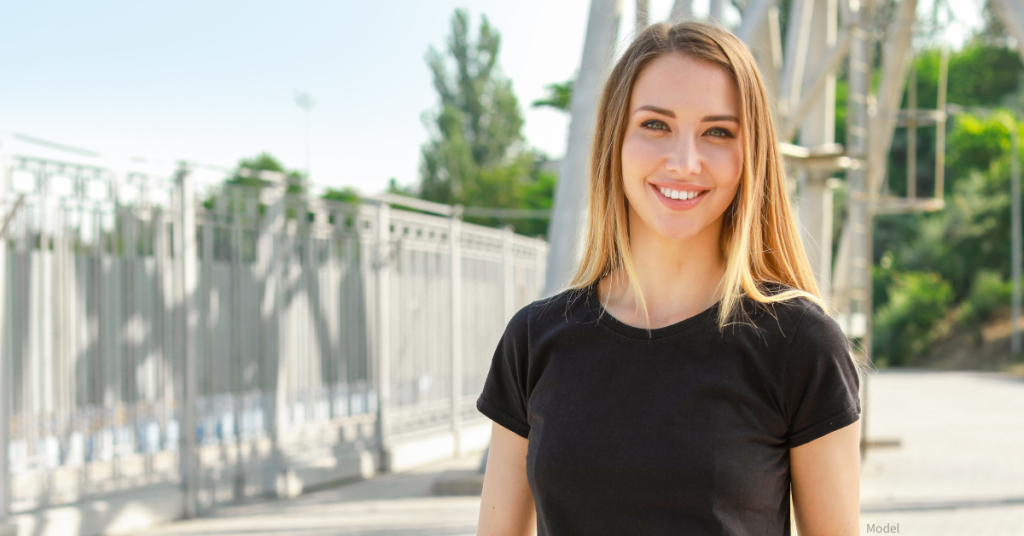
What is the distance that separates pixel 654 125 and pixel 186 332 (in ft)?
19.4

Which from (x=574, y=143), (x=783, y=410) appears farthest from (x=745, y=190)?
(x=574, y=143)

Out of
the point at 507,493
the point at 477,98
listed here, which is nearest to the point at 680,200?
the point at 507,493

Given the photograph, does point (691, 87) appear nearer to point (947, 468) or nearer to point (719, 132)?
point (719, 132)

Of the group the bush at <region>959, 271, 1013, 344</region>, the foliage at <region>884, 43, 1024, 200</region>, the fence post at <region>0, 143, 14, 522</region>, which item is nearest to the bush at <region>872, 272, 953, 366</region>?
the bush at <region>959, 271, 1013, 344</region>

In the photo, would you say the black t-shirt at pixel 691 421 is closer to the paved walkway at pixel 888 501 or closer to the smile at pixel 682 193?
the smile at pixel 682 193

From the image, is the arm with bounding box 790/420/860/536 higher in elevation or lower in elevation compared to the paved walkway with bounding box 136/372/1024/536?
higher

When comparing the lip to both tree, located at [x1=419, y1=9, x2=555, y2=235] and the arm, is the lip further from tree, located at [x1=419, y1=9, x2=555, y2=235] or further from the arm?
tree, located at [x1=419, y1=9, x2=555, y2=235]

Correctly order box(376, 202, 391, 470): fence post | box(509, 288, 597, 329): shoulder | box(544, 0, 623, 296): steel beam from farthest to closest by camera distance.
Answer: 1. box(376, 202, 391, 470): fence post
2. box(544, 0, 623, 296): steel beam
3. box(509, 288, 597, 329): shoulder

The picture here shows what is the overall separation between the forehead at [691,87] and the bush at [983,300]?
34867mm

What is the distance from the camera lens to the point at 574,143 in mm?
6992

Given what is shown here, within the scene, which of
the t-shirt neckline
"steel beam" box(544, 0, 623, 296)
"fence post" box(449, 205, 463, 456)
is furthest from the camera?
"fence post" box(449, 205, 463, 456)

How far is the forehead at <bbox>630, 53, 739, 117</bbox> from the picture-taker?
5.05 ft

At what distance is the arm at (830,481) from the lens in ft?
4.64

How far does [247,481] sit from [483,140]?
50.2m
